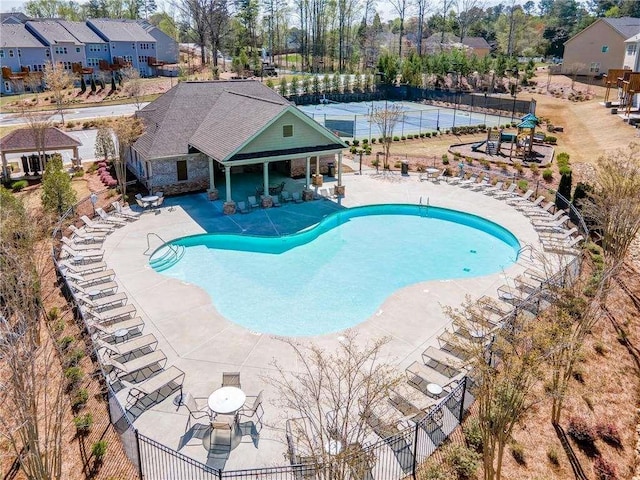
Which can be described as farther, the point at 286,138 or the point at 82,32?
the point at 82,32

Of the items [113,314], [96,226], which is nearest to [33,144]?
[96,226]

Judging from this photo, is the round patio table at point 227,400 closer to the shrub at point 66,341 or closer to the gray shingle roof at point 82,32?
the shrub at point 66,341

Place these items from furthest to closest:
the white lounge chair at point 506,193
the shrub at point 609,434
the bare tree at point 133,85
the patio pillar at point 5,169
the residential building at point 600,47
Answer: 1. the residential building at point 600,47
2. the bare tree at point 133,85
3. the patio pillar at point 5,169
4. the white lounge chair at point 506,193
5. the shrub at point 609,434

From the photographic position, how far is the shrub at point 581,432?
1284 centimetres

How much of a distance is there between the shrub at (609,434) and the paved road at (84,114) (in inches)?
2102

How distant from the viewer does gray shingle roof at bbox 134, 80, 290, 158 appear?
28672mm

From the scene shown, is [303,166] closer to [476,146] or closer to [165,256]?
[165,256]

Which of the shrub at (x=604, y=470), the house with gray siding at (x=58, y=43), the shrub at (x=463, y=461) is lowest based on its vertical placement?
the shrub at (x=604, y=470)

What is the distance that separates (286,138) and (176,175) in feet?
23.3

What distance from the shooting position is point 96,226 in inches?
971

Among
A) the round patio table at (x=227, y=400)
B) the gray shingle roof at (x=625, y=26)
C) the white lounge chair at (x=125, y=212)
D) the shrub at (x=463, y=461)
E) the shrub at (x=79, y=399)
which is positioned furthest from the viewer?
the gray shingle roof at (x=625, y=26)

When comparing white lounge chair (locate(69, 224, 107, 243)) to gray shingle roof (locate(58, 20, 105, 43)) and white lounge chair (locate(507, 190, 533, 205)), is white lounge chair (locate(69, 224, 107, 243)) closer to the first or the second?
white lounge chair (locate(507, 190, 533, 205))

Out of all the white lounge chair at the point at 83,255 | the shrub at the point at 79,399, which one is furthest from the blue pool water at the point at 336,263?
the shrub at the point at 79,399

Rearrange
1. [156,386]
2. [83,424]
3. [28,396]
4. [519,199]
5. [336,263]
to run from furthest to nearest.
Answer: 1. [519,199]
2. [336,263]
3. [156,386]
4. [83,424]
5. [28,396]
